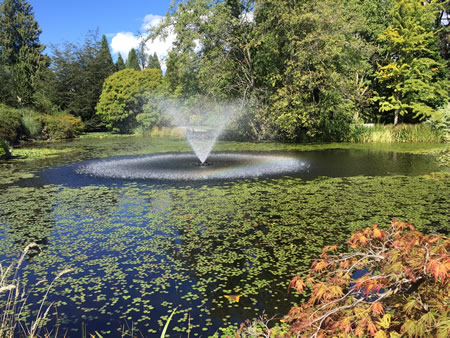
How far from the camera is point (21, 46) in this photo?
39.1m

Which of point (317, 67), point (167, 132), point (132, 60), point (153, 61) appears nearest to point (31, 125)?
point (167, 132)

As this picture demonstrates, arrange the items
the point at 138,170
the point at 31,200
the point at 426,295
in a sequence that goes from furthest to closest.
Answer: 1. the point at 138,170
2. the point at 31,200
3. the point at 426,295

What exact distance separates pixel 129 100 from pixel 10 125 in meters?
10.7

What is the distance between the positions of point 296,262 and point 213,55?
16771 mm

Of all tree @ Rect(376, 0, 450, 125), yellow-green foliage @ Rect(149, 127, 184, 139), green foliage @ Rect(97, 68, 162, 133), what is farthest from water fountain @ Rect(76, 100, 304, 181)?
green foliage @ Rect(97, 68, 162, 133)

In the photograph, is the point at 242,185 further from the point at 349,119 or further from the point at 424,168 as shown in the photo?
the point at 349,119

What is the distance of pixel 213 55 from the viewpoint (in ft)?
63.6

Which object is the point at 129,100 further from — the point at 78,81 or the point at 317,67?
the point at 317,67

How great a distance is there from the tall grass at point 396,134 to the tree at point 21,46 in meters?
29.5

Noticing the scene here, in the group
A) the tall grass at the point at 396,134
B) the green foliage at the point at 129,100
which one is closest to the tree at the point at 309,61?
the tall grass at the point at 396,134

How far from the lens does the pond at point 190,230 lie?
11.2ft

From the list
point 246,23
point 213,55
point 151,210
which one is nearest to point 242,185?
point 151,210

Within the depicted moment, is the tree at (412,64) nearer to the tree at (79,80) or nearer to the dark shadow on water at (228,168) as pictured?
the dark shadow on water at (228,168)

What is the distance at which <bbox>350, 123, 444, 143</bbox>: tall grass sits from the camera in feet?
60.6
